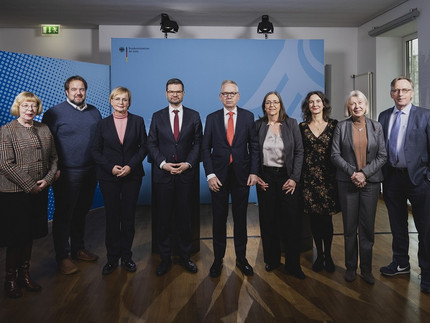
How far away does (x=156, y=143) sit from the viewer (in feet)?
10.8

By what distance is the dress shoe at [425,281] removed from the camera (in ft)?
9.45

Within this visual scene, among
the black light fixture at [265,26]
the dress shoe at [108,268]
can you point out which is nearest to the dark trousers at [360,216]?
the dress shoe at [108,268]

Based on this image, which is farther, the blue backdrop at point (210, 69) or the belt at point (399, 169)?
the blue backdrop at point (210, 69)

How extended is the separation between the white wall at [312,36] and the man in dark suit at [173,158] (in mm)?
4109

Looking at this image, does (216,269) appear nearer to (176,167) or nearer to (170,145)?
(176,167)

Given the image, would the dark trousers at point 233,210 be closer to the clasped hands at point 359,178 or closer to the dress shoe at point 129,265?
the dress shoe at point 129,265

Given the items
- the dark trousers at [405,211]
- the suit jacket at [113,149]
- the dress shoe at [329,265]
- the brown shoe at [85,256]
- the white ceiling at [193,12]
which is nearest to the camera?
the dark trousers at [405,211]

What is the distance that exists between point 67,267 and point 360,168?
2597mm

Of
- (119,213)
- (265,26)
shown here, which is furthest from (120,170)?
(265,26)

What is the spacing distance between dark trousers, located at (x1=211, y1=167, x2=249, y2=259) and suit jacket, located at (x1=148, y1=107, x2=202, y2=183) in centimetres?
32

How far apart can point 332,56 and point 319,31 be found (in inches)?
20.8

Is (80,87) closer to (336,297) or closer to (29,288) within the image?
(29,288)

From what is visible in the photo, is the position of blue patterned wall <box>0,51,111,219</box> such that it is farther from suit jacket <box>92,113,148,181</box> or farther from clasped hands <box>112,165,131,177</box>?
clasped hands <box>112,165,131,177</box>

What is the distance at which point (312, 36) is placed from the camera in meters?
7.19
